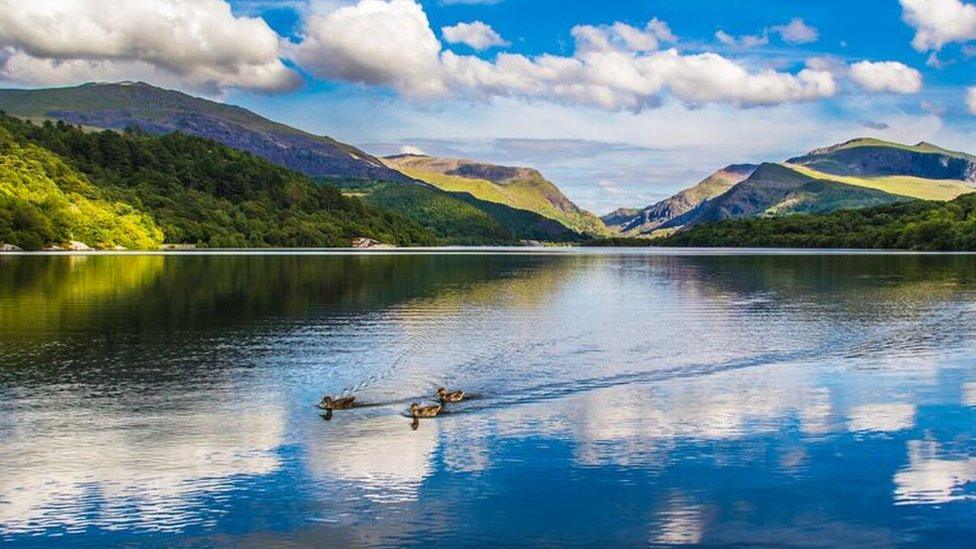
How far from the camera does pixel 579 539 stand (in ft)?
62.2

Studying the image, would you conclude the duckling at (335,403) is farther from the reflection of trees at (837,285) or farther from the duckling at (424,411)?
the reflection of trees at (837,285)

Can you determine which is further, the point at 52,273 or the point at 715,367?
the point at 52,273

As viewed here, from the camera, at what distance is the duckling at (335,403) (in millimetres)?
32406

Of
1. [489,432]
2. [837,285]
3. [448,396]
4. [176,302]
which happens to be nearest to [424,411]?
[448,396]

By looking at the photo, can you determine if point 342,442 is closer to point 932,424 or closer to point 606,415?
point 606,415

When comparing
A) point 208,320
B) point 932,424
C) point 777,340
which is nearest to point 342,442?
point 932,424

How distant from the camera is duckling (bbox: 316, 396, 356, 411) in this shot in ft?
106

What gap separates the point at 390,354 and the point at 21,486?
83.2 ft

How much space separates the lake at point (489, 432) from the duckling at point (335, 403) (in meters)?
0.45

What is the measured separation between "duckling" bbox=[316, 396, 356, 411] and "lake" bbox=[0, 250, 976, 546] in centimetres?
45

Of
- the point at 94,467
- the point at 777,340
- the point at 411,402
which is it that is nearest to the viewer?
the point at 94,467

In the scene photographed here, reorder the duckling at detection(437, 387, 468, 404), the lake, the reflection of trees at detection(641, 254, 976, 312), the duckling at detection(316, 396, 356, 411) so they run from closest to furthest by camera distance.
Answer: the lake < the duckling at detection(316, 396, 356, 411) < the duckling at detection(437, 387, 468, 404) < the reflection of trees at detection(641, 254, 976, 312)

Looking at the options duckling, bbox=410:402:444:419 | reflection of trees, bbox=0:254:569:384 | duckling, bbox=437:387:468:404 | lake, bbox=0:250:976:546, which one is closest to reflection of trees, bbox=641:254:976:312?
reflection of trees, bbox=0:254:569:384

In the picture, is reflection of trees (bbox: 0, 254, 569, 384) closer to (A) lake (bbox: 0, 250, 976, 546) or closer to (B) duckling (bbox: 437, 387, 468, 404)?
(A) lake (bbox: 0, 250, 976, 546)
